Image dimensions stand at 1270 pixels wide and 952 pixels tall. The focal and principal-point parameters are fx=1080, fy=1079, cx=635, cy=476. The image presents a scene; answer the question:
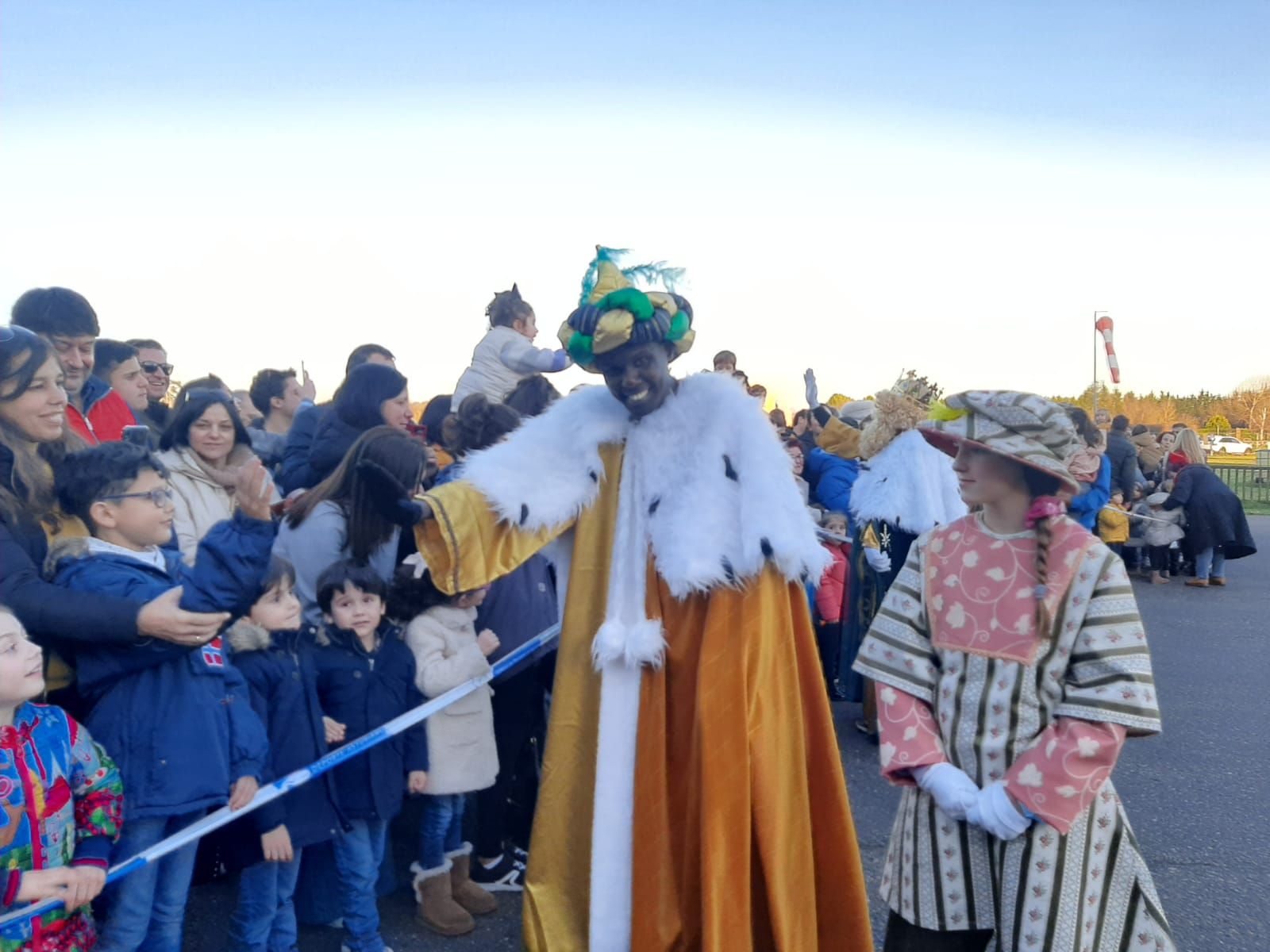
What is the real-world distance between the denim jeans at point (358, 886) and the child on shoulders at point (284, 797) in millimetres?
61

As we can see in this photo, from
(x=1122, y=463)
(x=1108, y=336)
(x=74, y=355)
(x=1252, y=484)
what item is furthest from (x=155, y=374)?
(x=1252, y=484)

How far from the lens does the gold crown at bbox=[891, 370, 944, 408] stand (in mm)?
6273

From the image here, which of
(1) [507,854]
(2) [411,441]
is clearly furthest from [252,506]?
(1) [507,854]

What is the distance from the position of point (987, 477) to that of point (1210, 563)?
37.3 ft

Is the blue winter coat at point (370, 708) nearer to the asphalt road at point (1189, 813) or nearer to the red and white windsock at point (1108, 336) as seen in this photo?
the asphalt road at point (1189, 813)

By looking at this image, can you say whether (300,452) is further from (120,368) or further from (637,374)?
(637,374)

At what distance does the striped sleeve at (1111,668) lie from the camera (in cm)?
231

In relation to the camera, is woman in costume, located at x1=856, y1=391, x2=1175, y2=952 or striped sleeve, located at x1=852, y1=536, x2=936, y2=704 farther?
striped sleeve, located at x1=852, y1=536, x2=936, y2=704

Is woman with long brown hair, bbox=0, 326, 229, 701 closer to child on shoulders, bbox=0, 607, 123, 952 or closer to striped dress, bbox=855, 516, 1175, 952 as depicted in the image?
child on shoulders, bbox=0, 607, 123, 952

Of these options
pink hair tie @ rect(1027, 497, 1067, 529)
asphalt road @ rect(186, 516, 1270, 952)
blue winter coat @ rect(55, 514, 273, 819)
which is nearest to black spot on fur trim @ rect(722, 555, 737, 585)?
pink hair tie @ rect(1027, 497, 1067, 529)

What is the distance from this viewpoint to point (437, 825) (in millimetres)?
3768

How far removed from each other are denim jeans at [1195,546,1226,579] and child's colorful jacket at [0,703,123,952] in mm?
12152

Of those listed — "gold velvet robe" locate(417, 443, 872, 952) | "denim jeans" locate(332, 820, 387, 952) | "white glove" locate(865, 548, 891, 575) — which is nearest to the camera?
"gold velvet robe" locate(417, 443, 872, 952)

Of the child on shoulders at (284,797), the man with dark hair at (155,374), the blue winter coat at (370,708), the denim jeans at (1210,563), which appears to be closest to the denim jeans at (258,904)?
the child on shoulders at (284,797)
